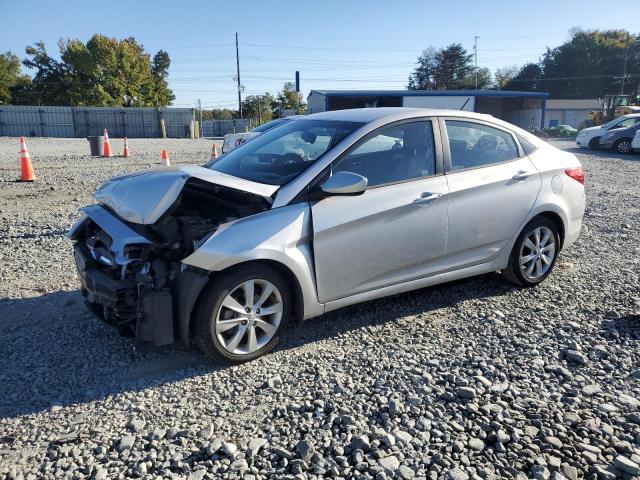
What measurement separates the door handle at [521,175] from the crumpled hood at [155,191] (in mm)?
2334

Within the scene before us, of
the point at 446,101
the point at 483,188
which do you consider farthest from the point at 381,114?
the point at 446,101

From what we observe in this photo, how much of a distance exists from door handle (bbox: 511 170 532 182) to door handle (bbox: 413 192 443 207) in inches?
38.9

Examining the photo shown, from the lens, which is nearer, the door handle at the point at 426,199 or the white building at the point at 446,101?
the door handle at the point at 426,199

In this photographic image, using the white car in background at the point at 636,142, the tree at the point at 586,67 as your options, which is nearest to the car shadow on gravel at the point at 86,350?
the white car in background at the point at 636,142

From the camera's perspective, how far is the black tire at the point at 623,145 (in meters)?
21.2

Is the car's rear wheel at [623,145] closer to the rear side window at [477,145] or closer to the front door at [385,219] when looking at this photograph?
the rear side window at [477,145]

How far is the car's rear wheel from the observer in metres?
21.2

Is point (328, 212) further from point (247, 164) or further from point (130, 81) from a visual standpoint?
point (130, 81)

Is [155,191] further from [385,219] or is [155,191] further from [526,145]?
[526,145]

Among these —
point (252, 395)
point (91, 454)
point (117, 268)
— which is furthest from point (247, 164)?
point (91, 454)

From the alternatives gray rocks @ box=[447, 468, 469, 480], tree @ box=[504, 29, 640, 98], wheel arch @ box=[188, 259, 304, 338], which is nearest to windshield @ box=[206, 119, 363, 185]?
wheel arch @ box=[188, 259, 304, 338]

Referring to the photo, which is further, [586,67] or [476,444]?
[586,67]

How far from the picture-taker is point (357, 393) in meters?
3.24

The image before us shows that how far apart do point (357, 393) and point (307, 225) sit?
3.91 ft
